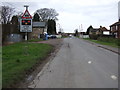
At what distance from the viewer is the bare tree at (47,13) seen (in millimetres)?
100562

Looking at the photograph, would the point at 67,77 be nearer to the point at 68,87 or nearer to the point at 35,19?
the point at 68,87

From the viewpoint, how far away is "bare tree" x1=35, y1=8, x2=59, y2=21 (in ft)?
330

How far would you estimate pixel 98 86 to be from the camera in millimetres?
7051

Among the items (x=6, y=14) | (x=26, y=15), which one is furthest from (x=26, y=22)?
(x=6, y=14)

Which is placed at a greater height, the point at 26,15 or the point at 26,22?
the point at 26,15

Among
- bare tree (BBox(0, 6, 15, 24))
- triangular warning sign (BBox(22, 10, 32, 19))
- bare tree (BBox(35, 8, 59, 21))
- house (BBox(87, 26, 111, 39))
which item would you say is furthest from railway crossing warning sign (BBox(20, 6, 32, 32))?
bare tree (BBox(35, 8, 59, 21))

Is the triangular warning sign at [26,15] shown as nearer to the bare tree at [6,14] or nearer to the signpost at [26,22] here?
the signpost at [26,22]

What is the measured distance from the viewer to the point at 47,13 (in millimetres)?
100938

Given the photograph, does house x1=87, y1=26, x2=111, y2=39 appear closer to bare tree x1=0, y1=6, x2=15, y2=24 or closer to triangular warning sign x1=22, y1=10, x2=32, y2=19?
bare tree x1=0, y1=6, x2=15, y2=24

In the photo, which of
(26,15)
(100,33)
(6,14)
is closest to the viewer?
(26,15)

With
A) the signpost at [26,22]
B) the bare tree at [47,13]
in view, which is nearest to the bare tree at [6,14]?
the signpost at [26,22]

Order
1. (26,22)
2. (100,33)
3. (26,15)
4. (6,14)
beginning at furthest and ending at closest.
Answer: (100,33)
(6,14)
(26,22)
(26,15)

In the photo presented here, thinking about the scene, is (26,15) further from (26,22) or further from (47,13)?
(47,13)

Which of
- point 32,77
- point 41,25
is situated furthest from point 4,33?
point 41,25
